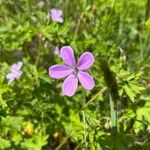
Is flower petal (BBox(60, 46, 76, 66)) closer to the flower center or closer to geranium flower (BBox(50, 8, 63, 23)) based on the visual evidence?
the flower center

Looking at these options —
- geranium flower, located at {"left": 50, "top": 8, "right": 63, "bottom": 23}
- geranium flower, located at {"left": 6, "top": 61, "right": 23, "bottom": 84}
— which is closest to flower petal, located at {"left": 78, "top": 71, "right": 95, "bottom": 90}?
geranium flower, located at {"left": 6, "top": 61, "right": 23, "bottom": 84}

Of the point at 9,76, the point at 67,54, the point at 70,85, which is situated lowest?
the point at 70,85

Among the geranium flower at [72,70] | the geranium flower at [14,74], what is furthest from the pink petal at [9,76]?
the geranium flower at [72,70]

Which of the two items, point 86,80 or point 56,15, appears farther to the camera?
point 56,15

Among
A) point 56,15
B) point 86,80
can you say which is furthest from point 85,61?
point 56,15

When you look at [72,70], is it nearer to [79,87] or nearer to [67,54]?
[67,54]

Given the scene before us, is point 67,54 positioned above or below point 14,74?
below

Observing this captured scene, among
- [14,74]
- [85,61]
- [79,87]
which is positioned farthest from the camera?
[79,87]

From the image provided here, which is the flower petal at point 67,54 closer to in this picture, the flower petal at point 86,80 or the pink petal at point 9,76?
the flower petal at point 86,80
